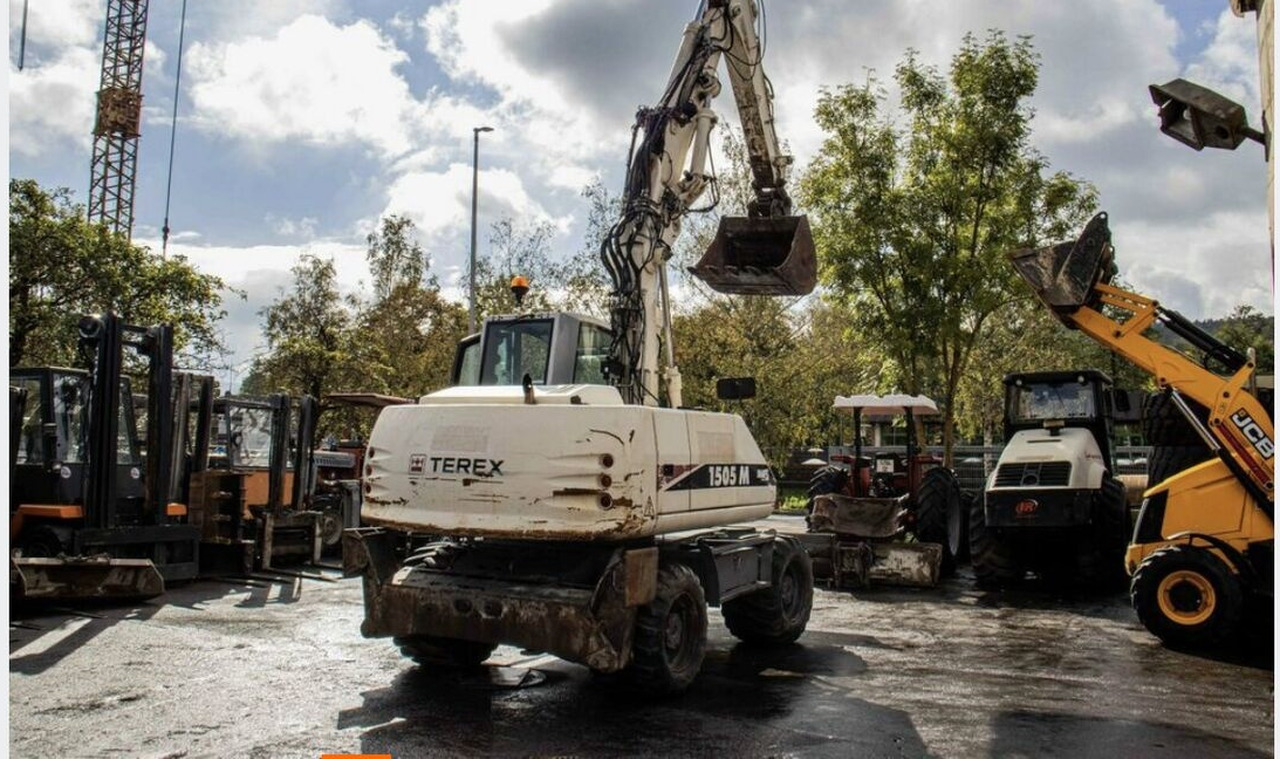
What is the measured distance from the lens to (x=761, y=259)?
34.5ft

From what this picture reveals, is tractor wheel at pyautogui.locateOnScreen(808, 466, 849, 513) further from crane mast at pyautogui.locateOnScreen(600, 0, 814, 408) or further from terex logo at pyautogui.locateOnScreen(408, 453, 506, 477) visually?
terex logo at pyautogui.locateOnScreen(408, 453, 506, 477)

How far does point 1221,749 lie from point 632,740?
3.36m

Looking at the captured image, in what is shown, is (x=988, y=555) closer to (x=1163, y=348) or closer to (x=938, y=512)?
(x=938, y=512)

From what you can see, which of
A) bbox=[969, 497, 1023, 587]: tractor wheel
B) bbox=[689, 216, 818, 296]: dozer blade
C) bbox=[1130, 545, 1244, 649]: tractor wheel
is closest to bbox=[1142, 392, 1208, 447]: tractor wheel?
bbox=[969, 497, 1023, 587]: tractor wheel

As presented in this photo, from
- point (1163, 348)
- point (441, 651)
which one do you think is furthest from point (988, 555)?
point (441, 651)

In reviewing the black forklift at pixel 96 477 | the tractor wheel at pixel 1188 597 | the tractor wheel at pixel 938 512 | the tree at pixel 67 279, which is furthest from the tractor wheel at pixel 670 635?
the tree at pixel 67 279

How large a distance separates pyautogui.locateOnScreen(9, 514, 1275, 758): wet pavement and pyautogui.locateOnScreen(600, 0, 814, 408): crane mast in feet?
8.53

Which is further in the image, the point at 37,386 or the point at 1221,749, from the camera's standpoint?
the point at 37,386

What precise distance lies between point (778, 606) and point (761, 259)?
364 centimetres

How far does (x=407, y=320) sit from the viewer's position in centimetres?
3088

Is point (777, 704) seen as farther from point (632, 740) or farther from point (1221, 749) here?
point (1221, 749)

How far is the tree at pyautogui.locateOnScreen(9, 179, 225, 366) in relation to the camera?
20.8 metres

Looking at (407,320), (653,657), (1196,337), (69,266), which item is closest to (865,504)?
(1196,337)

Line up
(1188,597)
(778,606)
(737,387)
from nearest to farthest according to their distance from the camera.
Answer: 1. (737,387)
2. (1188,597)
3. (778,606)
